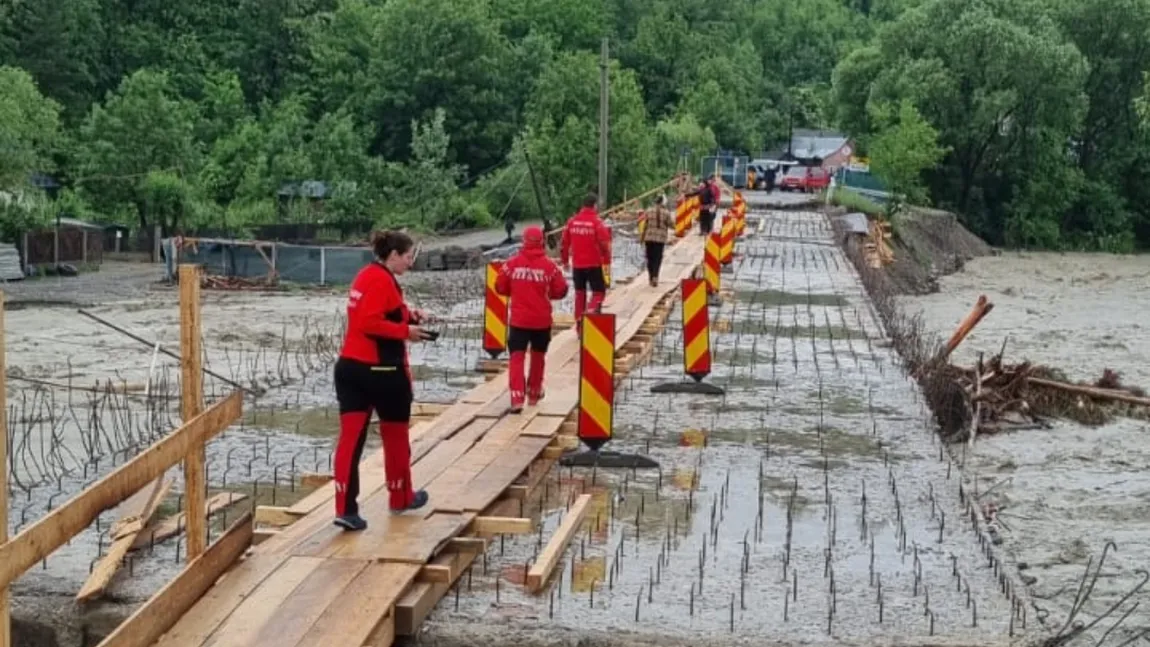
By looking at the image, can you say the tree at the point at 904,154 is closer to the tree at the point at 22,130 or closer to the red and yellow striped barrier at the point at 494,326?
the tree at the point at 22,130

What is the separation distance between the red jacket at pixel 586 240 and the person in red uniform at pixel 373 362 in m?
8.02

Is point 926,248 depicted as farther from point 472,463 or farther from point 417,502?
point 417,502

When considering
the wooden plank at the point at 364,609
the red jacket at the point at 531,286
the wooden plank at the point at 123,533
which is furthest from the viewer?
the red jacket at the point at 531,286

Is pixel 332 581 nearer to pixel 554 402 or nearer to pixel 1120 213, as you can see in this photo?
pixel 554 402

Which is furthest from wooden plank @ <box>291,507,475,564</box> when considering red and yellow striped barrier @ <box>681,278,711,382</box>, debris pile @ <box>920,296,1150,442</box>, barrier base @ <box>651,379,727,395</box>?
debris pile @ <box>920,296,1150,442</box>

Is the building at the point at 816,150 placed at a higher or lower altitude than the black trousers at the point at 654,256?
higher

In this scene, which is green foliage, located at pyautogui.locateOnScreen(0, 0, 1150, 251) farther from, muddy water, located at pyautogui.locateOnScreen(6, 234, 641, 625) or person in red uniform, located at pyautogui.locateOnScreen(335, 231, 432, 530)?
person in red uniform, located at pyautogui.locateOnScreen(335, 231, 432, 530)

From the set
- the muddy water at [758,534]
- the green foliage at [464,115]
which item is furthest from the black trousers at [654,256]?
the green foliage at [464,115]

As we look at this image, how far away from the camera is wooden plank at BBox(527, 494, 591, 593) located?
27.3 ft

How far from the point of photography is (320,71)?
7669 cm

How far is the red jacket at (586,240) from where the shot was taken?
54.8ft

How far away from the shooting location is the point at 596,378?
37.4 feet

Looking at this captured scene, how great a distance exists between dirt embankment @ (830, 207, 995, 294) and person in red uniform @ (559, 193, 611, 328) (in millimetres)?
18781

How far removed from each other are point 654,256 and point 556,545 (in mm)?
14226
